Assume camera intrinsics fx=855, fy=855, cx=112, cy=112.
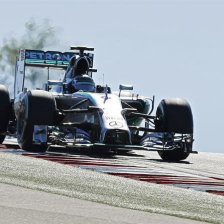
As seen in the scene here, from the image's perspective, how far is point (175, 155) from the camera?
21594 millimetres

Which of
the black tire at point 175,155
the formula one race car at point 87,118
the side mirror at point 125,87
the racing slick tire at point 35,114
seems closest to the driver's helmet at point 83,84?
the formula one race car at point 87,118

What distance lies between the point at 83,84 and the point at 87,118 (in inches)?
89.0

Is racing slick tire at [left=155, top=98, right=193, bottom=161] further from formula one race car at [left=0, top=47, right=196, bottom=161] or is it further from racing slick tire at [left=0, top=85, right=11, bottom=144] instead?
racing slick tire at [left=0, top=85, right=11, bottom=144]

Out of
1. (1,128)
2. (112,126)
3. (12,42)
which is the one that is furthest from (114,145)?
(12,42)

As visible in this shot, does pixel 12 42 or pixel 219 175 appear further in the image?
pixel 12 42

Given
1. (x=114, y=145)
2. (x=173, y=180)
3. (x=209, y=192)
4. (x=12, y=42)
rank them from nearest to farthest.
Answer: (x=209, y=192), (x=173, y=180), (x=114, y=145), (x=12, y=42)

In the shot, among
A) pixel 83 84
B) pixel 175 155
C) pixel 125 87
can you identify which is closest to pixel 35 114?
pixel 83 84

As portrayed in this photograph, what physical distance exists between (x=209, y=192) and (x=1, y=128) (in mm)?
9597

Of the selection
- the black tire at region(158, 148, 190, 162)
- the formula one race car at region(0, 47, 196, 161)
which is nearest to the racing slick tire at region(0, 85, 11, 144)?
the formula one race car at region(0, 47, 196, 161)

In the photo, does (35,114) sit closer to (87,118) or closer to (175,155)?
(87,118)

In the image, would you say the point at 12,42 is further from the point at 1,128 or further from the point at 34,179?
the point at 34,179

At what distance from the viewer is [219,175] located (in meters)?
17.7

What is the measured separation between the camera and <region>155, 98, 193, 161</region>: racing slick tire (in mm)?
21250

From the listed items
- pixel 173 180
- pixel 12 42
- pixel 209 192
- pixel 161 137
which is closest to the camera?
pixel 209 192
